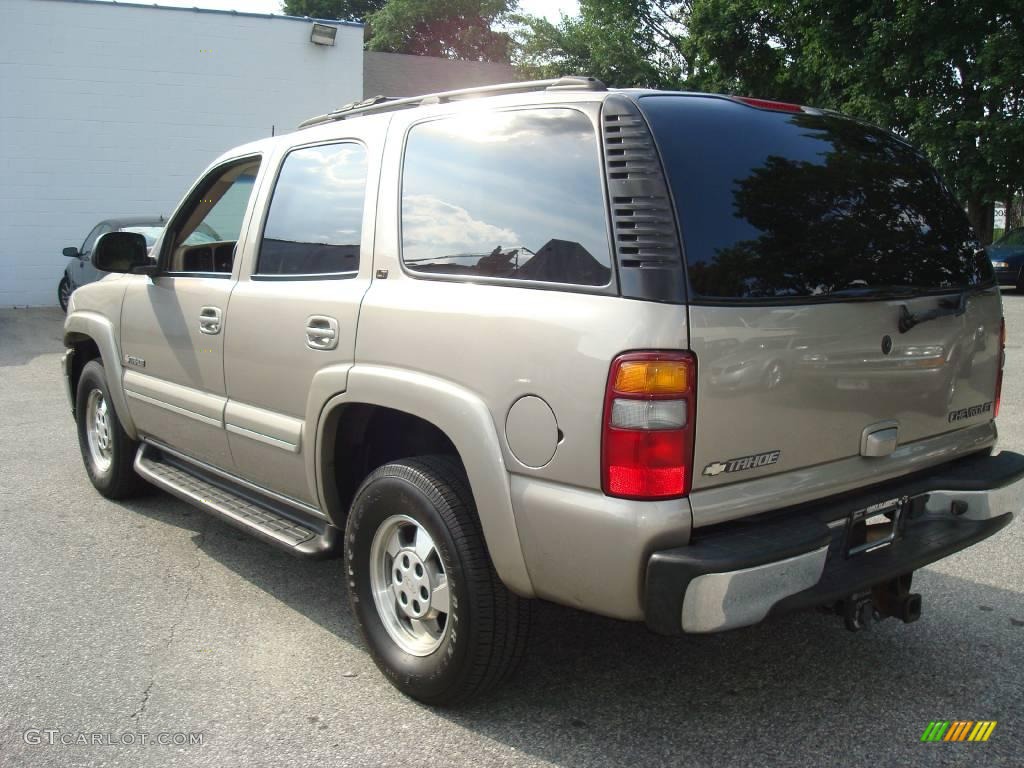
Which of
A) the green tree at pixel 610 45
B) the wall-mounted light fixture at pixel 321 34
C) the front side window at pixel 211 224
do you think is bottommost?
the front side window at pixel 211 224

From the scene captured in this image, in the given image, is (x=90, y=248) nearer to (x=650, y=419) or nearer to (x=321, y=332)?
(x=321, y=332)

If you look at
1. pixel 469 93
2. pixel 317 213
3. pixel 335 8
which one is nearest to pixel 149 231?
pixel 317 213

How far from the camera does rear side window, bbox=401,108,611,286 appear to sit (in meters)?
2.83

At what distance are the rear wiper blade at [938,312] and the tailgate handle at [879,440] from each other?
30 centimetres

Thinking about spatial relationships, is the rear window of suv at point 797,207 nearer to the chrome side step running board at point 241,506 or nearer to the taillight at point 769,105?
the taillight at point 769,105

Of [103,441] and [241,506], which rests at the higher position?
[241,506]

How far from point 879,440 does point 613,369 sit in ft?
3.23

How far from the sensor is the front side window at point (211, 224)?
454 centimetres

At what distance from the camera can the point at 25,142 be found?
17.4m

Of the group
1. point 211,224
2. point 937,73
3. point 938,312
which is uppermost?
point 937,73

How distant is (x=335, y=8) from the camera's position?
51000 mm

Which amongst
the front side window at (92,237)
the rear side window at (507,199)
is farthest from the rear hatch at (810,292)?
the front side window at (92,237)

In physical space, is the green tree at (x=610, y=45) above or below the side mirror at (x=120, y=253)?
above

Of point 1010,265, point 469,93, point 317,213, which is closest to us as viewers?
point 469,93
